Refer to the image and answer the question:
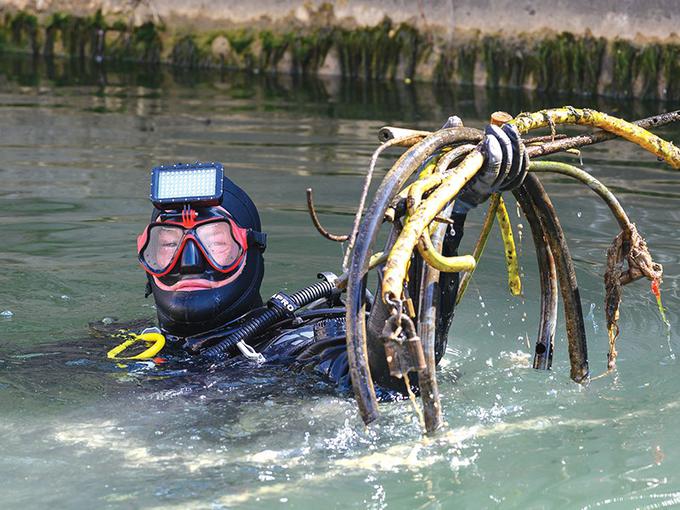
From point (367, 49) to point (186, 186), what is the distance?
9206 millimetres

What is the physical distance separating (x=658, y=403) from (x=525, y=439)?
0.73 meters

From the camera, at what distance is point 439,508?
131 inches

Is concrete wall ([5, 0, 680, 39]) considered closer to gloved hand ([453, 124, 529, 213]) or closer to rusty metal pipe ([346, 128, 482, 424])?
gloved hand ([453, 124, 529, 213])

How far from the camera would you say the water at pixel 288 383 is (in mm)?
3455

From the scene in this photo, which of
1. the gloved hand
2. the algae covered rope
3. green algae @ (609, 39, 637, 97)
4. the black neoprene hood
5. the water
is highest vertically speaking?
green algae @ (609, 39, 637, 97)

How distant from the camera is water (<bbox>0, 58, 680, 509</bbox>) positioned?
11.3 feet

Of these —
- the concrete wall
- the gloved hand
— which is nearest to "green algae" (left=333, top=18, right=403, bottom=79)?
the concrete wall

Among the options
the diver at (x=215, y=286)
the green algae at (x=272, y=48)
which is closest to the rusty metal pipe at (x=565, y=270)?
the diver at (x=215, y=286)

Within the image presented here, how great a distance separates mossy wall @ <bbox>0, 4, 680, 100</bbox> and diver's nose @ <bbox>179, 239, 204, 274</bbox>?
8.18 metres

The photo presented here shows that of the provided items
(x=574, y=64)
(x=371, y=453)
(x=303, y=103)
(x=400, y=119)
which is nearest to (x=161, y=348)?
(x=371, y=453)

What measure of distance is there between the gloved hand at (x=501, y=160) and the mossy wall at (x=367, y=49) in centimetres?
855

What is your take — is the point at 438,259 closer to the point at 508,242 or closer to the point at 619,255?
the point at 508,242

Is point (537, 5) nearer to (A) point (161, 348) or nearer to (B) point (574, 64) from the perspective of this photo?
(B) point (574, 64)

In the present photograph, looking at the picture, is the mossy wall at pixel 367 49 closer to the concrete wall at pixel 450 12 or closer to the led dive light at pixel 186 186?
the concrete wall at pixel 450 12
